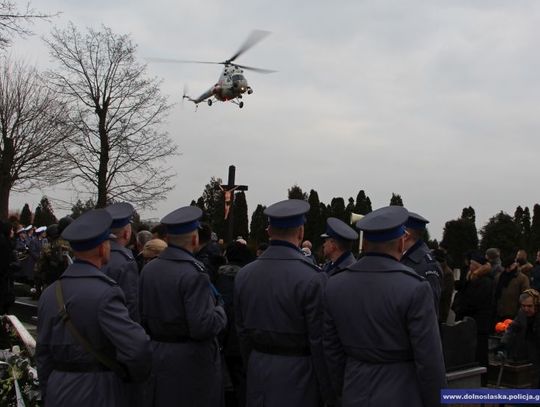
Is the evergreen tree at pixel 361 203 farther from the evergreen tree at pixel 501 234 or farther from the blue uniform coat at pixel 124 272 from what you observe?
the blue uniform coat at pixel 124 272

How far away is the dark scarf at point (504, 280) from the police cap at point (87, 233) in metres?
8.72

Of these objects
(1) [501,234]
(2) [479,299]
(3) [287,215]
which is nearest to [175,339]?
(3) [287,215]

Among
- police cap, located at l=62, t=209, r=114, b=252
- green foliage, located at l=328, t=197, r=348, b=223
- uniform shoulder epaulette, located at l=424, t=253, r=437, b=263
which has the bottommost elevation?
uniform shoulder epaulette, located at l=424, t=253, r=437, b=263

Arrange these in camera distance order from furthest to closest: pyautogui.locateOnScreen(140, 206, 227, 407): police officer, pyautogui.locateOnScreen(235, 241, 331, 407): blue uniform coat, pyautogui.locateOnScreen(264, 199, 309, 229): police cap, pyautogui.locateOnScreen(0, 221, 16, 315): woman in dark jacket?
pyautogui.locateOnScreen(0, 221, 16, 315): woman in dark jacket → pyautogui.locateOnScreen(140, 206, 227, 407): police officer → pyautogui.locateOnScreen(264, 199, 309, 229): police cap → pyautogui.locateOnScreen(235, 241, 331, 407): blue uniform coat

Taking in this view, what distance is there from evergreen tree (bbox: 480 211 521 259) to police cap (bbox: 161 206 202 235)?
87.5 feet

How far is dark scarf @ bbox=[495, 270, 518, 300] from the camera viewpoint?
1152 centimetres

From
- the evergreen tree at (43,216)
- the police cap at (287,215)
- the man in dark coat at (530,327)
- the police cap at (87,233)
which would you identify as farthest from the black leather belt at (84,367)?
the evergreen tree at (43,216)

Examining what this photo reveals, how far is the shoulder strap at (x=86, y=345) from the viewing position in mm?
4156

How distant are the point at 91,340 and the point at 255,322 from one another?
1239 millimetres

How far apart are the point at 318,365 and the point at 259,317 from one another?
0.55 m

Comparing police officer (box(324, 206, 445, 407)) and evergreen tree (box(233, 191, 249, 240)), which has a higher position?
evergreen tree (box(233, 191, 249, 240))

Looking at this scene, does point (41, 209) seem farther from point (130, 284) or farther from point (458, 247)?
point (130, 284)

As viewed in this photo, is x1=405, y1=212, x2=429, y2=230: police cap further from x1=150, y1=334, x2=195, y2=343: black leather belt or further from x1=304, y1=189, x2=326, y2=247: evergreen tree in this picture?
x1=304, y1=189, x2=326, y2=247: evergreen tree

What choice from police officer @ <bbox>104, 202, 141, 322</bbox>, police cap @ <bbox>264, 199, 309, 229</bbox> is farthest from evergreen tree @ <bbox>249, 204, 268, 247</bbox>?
police cap @ <bbox>264, 199, 309, 229</bbox>
